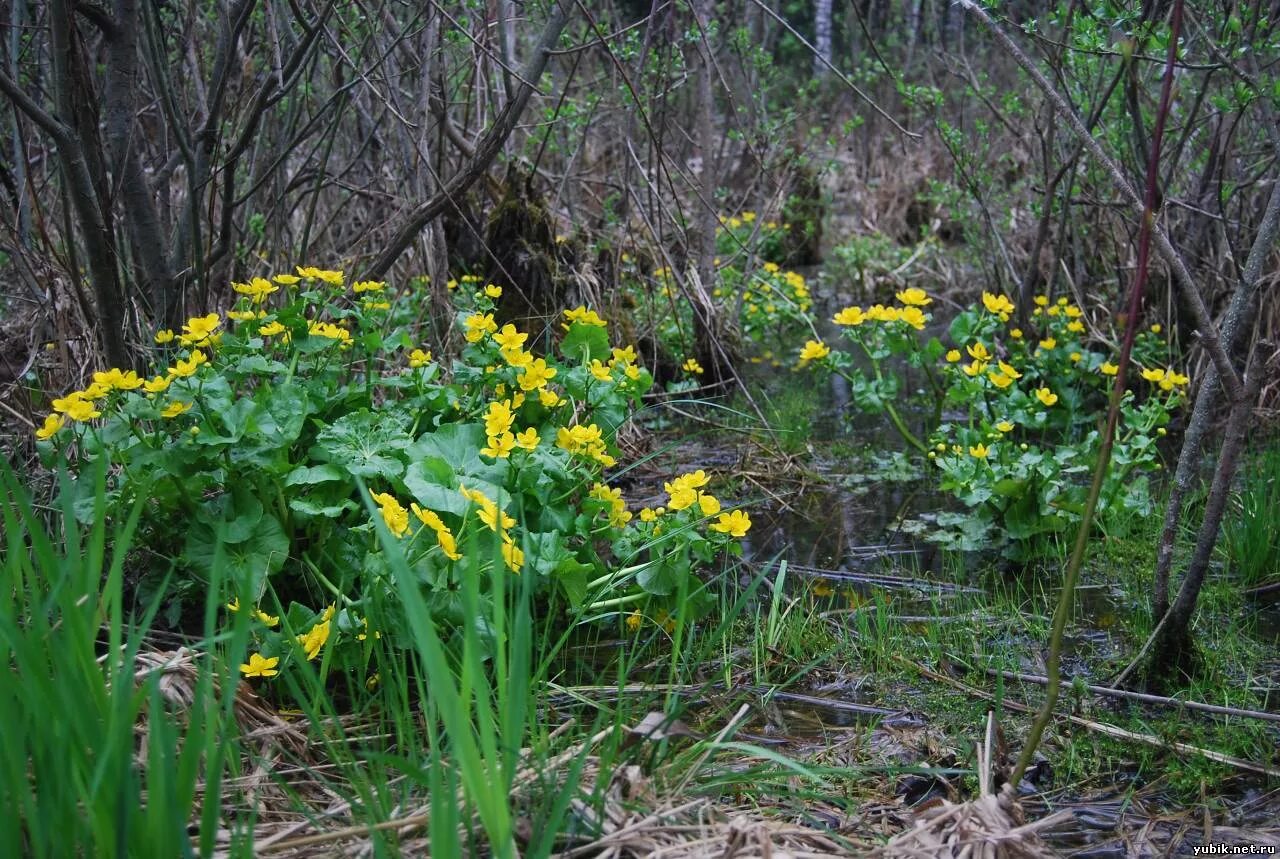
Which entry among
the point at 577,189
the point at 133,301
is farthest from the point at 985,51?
the point at 133,301

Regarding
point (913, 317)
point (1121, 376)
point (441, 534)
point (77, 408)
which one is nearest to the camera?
point (1121, 376)

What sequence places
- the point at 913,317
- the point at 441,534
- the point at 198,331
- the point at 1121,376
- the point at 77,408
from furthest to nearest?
the point at 913,317, the point at 198,331, the point at 77,408, the point at 441,534, the point at 1121,376

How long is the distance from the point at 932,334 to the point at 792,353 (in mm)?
963

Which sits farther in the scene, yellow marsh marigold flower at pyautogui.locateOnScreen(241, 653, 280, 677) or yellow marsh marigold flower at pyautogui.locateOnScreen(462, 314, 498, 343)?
yellow marsh marigold flower at pyautogui.locateOnScreen(462, 314, 498, 343)

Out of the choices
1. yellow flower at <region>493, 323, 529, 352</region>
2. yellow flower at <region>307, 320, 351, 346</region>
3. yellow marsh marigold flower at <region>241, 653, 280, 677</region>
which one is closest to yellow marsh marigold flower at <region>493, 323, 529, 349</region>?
yellow flower at <region>493, 323, 529, 352</region>

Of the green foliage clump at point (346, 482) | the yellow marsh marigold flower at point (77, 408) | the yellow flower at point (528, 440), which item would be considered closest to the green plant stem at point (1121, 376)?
the green foliage clump at point (346, 482)

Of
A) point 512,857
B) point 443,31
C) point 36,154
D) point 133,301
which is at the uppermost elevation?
point 443,31

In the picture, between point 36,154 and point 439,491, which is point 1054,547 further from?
point 36,154

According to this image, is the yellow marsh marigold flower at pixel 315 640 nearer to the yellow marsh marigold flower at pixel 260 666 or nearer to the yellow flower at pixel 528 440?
the yellow marsh marigold flower at pixel 260 666

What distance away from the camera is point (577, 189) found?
6867 mm

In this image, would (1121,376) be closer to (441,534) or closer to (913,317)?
(441,534)

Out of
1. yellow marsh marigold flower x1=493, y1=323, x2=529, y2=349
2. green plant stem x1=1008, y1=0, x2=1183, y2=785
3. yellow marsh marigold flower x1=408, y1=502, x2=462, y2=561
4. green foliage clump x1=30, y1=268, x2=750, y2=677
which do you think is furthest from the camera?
yellow marsh marigold flower x1=493, y1=323, x2=529, y2=349

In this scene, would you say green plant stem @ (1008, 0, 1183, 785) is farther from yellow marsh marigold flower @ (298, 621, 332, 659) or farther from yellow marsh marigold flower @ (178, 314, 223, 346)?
yellow marsh marigold flower @ (178, 314, 223, 346)

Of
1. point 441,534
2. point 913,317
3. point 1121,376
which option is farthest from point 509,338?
point 913,317
